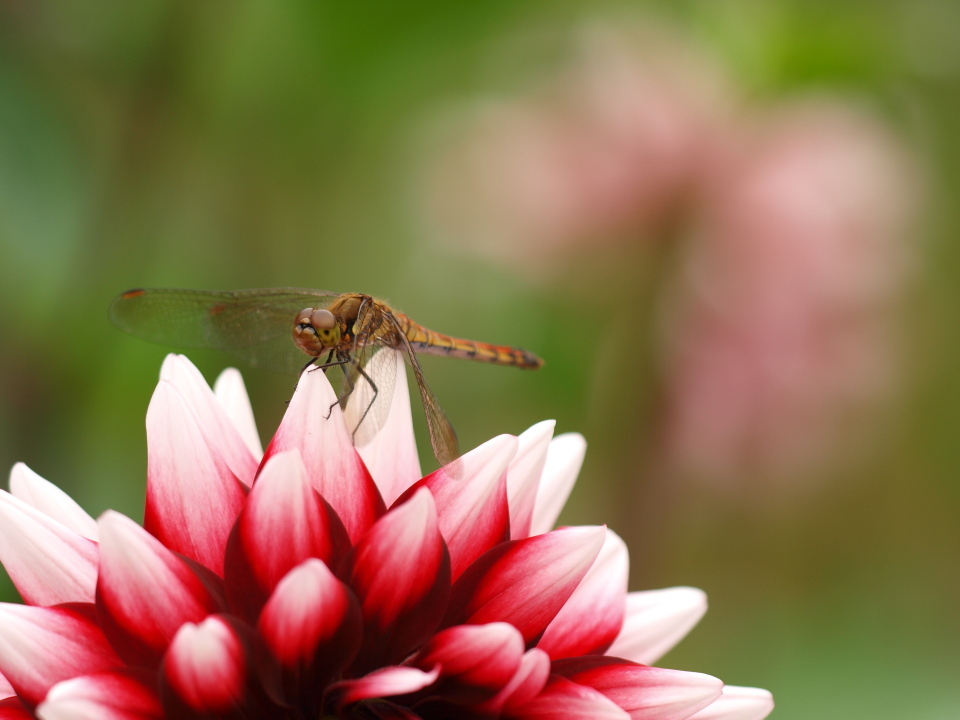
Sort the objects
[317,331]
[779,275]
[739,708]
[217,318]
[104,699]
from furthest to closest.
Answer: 1. [779,275]
2. [217,318]
3. [317,331]
4. [739,708]
5. [104,699]

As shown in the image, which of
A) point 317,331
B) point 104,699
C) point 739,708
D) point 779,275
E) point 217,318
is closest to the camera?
point 104,699

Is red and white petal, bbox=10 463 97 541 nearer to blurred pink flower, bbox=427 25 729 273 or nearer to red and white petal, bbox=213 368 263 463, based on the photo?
red and white petal, bbox=213 368 263 463

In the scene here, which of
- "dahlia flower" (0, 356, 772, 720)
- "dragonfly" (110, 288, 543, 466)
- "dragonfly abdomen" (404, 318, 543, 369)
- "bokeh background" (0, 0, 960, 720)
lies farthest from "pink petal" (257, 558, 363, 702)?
"bokeh background" (0, 0, 960, 720)

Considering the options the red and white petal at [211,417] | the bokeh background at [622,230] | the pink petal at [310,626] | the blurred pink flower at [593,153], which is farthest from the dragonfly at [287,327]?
the blurred pink flower at [593,153]

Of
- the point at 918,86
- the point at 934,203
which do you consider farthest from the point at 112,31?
the point at 918,86

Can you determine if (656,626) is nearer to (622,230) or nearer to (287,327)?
(287,327)

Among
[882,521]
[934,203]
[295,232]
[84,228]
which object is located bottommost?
[882,521]

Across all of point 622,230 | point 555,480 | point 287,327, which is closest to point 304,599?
point 555,480

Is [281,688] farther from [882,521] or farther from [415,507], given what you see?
[882,521]
